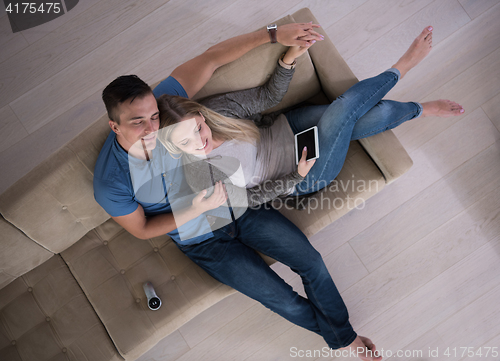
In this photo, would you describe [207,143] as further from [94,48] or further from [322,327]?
[94,48]

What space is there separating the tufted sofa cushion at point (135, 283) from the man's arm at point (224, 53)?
79 centimetres

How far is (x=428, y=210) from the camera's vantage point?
1.86 metres

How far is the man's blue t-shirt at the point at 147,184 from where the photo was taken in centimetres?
126

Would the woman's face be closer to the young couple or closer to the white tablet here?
the young couple

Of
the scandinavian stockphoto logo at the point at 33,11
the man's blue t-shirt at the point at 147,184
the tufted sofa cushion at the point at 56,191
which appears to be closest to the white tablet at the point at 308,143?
the man's blue t-shirt at the point at 147,184

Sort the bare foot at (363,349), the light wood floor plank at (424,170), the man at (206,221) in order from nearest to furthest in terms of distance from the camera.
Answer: the man at (206,221) → the bare foot at (363,349) → the light wood floor plank at (424,170)

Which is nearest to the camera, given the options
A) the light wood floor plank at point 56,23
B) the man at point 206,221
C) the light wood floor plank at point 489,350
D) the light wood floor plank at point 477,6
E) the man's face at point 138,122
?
the man's face at point 138,122

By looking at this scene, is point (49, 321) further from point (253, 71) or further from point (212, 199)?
point (253, 71)

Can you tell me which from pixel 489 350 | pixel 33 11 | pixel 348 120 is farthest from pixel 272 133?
pixel 33 11

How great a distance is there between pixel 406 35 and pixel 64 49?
2240 mm

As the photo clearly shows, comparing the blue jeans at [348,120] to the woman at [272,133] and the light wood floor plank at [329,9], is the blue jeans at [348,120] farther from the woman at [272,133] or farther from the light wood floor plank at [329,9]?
the light wood floor plank at [329,9]

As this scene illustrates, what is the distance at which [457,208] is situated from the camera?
185 cm

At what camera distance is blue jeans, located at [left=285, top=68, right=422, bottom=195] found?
1.40 m

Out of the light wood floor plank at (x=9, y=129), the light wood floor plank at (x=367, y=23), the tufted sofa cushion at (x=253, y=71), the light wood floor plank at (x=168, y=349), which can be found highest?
the light wood floor plank at (x=367, y=23)
